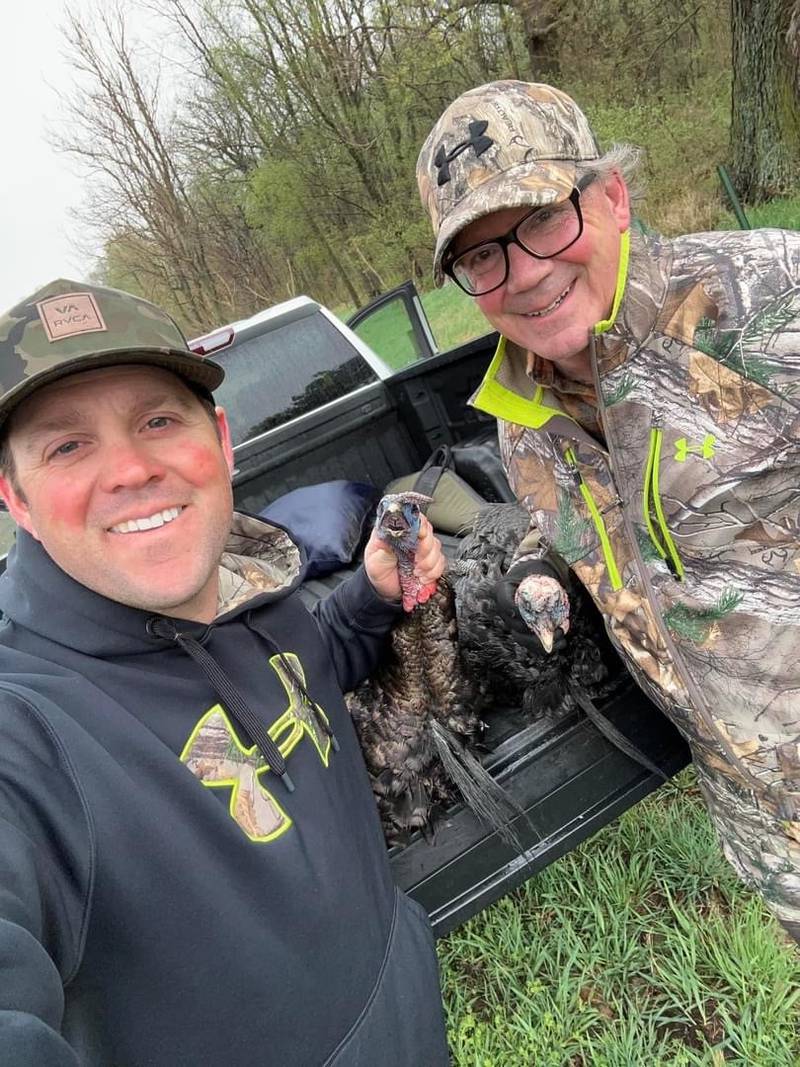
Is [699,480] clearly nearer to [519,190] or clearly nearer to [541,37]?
[519,190]

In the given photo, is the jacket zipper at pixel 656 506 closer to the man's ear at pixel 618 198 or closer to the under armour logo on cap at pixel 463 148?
the man's ear at pixel 618 198

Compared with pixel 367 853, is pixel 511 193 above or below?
above

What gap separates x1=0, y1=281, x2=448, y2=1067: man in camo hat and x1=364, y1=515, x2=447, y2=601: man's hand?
367 millimetres

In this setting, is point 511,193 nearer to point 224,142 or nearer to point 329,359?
point 329,359

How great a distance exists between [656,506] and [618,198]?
737 mm

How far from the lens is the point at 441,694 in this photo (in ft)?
7.09

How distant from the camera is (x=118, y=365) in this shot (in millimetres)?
1323

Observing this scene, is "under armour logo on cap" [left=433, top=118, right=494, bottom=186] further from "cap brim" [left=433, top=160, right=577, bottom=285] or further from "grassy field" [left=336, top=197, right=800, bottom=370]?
"grassy field" [left=336, top=197, right=800, bottom=370]

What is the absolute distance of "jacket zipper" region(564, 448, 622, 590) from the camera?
5.78 feet

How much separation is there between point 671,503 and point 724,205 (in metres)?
9.95

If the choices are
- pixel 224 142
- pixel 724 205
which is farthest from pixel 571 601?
pixel 224 142

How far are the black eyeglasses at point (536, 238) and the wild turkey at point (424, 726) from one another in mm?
844

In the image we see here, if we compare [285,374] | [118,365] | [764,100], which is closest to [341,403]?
[285,374]

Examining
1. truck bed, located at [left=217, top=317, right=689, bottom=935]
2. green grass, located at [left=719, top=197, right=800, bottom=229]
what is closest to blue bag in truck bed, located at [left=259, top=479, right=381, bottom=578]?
truck bed, located at [left=217, top=317, right=689, bottom=935]
